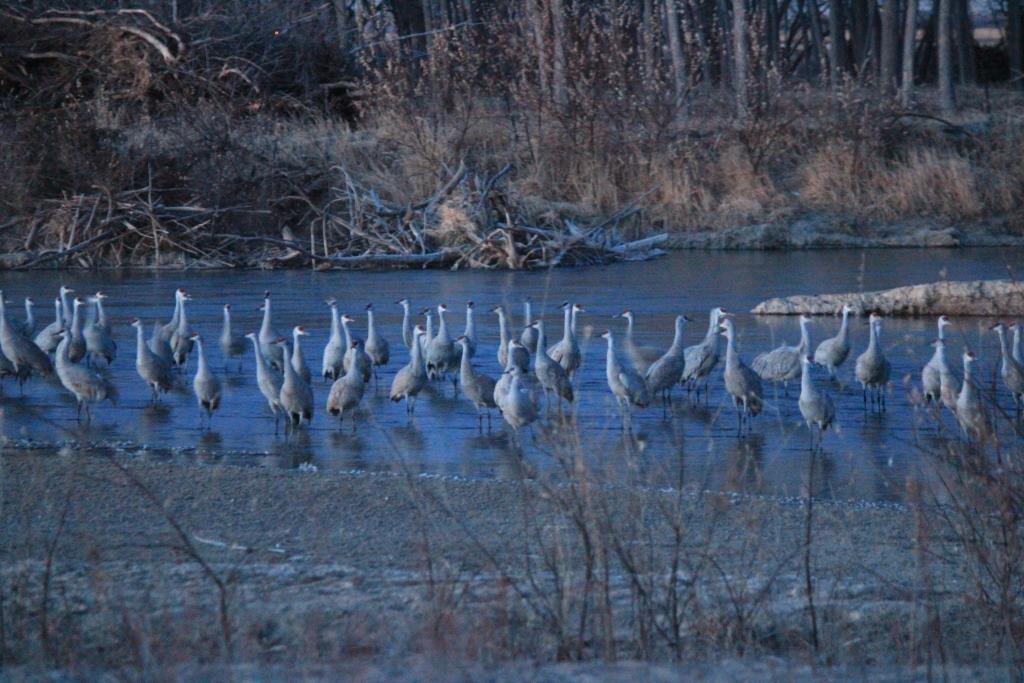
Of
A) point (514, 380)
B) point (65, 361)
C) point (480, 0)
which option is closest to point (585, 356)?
point (514, 380)

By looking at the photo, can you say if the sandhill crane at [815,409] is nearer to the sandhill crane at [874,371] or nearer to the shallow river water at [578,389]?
the shallow river water at [578,389]

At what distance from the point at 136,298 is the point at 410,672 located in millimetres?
15305

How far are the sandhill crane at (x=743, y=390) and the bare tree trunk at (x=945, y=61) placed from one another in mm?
23462

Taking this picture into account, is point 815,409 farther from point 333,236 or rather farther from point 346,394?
point 333,236

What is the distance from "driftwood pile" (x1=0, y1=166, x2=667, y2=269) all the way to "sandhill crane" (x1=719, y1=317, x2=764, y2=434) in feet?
36.0

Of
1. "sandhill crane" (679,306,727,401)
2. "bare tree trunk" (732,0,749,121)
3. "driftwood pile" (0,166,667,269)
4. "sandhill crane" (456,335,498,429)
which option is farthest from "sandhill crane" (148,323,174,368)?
"bare tree trunk" (732,0,749,121)

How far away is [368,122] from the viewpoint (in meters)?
29.5

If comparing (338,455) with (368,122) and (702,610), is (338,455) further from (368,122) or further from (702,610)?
(368,122)

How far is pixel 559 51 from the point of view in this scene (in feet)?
88.9

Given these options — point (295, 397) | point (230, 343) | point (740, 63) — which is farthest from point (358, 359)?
point (740, 63)

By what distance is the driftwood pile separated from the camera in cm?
2302

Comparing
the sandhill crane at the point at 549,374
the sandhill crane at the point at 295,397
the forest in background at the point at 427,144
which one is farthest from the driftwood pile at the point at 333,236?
the sandhill crane at the point at 295,397

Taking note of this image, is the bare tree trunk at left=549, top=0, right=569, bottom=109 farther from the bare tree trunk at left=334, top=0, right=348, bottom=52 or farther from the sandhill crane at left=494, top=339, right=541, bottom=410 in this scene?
the sandhill crane at left=494, top=339, right=541, bottom=410

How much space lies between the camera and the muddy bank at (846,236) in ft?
82.0
